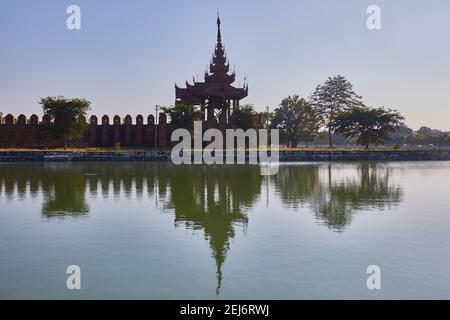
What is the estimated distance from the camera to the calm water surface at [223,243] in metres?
9.02

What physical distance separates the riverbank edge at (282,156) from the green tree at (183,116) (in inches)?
297

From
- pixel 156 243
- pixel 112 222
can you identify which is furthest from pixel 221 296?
pixel 112 222

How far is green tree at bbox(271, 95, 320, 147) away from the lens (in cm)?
7625

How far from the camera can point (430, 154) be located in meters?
65.8

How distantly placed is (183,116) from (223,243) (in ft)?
160

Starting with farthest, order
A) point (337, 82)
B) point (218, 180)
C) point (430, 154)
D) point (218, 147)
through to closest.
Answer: point (337, 82), point (430, 154), point (218, 147), point (218, 180)

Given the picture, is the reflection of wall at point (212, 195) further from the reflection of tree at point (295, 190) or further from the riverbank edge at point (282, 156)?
the riverbank edge at point (282, 156)

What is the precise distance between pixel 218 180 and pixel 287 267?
64.9 ft

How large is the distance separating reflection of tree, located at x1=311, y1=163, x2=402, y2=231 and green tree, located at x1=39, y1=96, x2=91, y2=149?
3773cm

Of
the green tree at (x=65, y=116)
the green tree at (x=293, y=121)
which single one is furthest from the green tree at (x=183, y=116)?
the green tree at (x=293, y=121)
